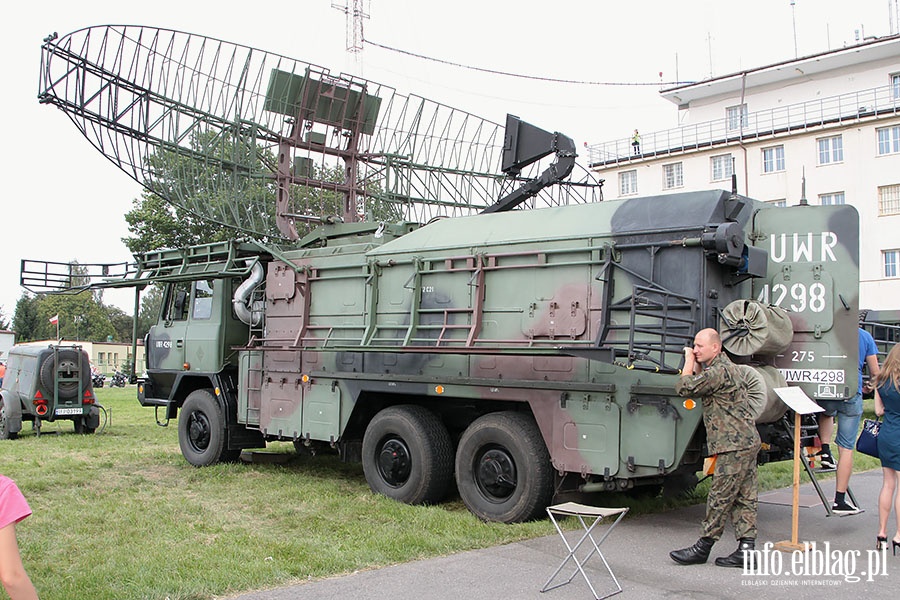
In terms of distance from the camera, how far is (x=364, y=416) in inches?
390

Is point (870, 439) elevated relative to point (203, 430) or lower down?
elevated

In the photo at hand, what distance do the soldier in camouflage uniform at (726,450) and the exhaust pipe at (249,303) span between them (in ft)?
21.9

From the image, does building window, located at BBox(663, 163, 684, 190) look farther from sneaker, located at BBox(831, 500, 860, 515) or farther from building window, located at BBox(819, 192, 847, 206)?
sneaker, located at BBox(831, 500, 860, 515)

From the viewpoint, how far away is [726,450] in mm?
6160

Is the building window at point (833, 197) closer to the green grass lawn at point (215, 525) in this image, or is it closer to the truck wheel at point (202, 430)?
the green grass lawn at point (215, 525)

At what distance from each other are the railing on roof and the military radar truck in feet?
75.2

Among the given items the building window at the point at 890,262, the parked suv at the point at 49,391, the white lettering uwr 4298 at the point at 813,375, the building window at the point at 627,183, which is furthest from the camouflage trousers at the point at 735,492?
the building window at the point at 627,183

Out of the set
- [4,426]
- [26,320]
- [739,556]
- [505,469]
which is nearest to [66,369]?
[4,426]

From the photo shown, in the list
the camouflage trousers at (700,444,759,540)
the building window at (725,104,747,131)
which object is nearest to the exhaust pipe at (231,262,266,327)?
the camouflage trousers at (700,444,759,540)

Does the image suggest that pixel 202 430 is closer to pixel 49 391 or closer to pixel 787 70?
pixel 49 391

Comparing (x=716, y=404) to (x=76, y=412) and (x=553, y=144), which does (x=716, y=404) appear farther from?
(x=76, y=412)

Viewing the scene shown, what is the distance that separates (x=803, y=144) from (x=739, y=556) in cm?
3057

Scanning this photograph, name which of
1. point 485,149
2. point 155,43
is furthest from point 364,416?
point 485,149

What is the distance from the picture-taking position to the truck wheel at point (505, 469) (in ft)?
25.3
